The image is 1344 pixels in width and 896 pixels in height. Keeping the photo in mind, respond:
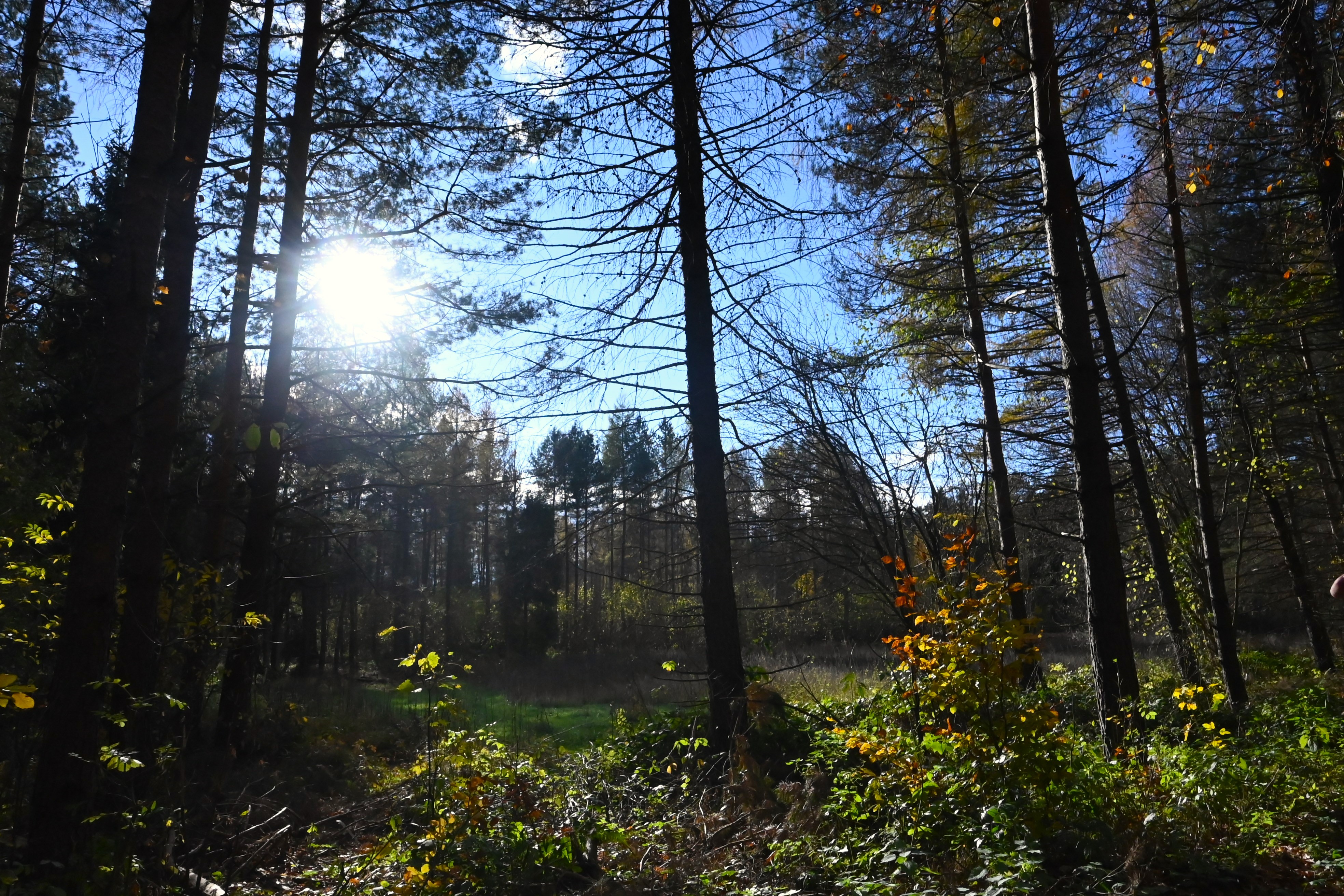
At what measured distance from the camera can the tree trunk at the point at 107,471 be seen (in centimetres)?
381

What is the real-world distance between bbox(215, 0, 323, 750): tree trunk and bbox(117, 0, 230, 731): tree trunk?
9.80ft

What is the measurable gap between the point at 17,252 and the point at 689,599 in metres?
10.2

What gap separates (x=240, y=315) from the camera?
9367 mm

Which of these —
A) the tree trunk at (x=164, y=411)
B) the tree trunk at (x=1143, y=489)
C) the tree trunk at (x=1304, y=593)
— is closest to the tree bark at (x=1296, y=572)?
the tree trunk at (x=1304, y=593)

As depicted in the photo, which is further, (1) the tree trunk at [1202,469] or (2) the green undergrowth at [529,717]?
(2) the green undergrowth at [529,717]

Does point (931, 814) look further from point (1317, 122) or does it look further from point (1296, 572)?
point (1296, 572)

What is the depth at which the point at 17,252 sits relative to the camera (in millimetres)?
10906

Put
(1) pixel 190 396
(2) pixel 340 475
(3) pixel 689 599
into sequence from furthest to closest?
(2) pixel 340 475 → (1) pixel 190 396 → (3) pixel 689 599

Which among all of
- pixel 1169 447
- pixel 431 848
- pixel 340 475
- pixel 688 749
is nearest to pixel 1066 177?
pixel 688 749

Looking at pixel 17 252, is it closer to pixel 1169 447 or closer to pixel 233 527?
pixel 233 527

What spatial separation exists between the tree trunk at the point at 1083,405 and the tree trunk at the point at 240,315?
24.0ft

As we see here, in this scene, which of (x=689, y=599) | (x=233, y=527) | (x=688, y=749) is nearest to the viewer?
(x=688, y=749)

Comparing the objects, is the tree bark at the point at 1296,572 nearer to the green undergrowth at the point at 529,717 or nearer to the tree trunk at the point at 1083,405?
the tree trunk at the point at 1083,405

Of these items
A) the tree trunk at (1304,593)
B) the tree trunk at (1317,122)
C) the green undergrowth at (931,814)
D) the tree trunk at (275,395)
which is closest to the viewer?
the green undergrowth at (931,814)
